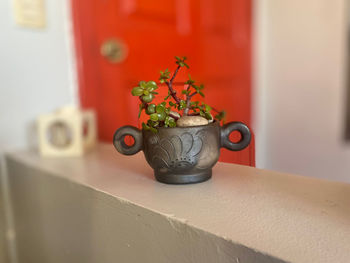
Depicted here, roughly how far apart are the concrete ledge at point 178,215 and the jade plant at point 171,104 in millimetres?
110

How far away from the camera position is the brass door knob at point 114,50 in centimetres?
109

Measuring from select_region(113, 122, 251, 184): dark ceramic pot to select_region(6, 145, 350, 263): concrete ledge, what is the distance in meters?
0.02

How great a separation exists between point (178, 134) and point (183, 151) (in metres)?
0.03

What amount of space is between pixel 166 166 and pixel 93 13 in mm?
708

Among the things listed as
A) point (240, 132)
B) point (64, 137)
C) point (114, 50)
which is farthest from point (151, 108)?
point (114, 50)

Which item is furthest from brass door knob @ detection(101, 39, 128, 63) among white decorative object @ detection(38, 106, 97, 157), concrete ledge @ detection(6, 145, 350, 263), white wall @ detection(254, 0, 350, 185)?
white wall @ detection(254, 0, 350, 185)

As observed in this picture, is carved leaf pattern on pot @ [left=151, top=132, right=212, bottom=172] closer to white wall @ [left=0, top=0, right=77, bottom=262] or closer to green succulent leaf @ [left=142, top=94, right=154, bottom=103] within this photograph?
green succulent leaf @ [left=142, top=94, right=154, bottom=103]

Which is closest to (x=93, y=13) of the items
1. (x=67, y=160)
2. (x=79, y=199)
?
(x=67, y=160)

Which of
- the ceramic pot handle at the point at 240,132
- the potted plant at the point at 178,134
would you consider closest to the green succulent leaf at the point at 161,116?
the potted plant at the point at 178,134

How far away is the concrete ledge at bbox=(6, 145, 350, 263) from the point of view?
0.38 m

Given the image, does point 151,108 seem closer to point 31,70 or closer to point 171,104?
point 171,104

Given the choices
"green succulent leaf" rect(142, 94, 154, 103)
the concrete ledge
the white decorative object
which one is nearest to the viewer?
the concrete ledge

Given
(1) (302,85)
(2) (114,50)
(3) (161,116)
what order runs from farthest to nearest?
1. (1) (302,85)
2. (2) (114,50)
3. (3) (161,116)

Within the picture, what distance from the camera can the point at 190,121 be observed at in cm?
56
